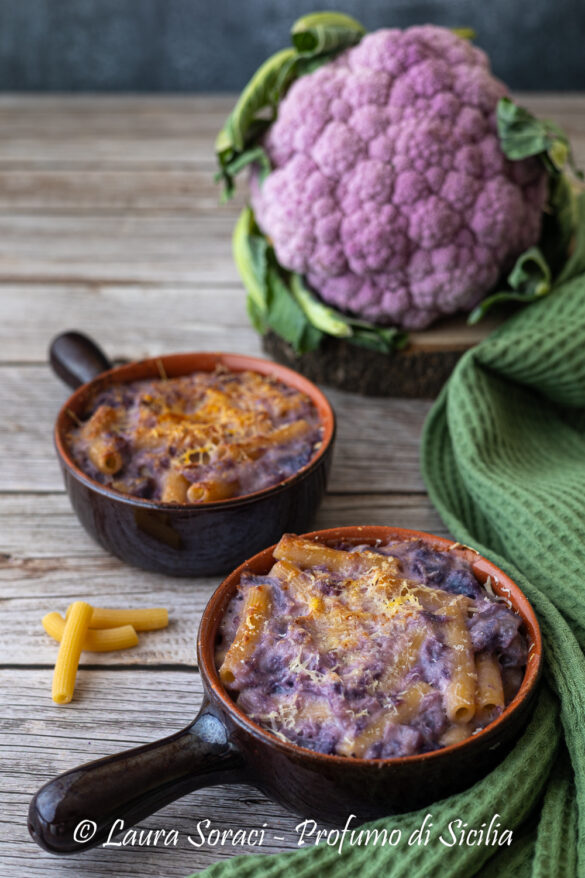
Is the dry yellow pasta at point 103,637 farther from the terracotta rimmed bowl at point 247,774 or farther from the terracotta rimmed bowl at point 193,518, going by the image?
the terracotta rimmed bowl at point 247,774

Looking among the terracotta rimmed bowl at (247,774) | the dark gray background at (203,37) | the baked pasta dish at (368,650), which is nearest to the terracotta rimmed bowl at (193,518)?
the baked pasta dish at (368,650)

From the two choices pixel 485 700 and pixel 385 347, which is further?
pixel 385 347

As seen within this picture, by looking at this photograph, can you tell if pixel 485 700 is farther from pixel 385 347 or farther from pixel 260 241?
pixel 260 241

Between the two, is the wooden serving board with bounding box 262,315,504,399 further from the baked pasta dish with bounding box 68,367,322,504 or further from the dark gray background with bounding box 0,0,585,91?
the dark gray background with bounding box 0,0,585,91

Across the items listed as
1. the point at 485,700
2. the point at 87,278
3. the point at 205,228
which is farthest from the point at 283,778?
the point at 205,228

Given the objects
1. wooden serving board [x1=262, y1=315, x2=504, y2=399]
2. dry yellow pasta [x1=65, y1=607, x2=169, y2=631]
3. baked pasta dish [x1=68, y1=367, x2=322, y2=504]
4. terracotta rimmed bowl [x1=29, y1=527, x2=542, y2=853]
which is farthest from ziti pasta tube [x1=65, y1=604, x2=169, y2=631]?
wooden serving board [x1=262, y1=315, x2=504, y2=399]

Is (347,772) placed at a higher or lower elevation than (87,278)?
higher
